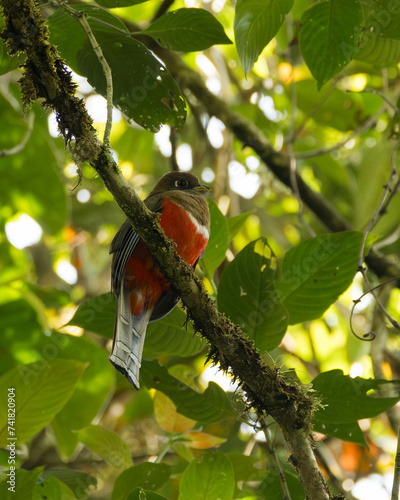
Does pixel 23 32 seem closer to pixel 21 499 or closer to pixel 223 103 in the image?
pixel 21 499

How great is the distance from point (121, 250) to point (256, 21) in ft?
3.84

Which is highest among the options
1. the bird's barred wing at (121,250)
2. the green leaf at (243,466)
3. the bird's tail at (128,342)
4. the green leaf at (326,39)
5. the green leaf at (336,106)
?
the green leaf at (336,106)

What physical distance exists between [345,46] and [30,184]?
6.88ft

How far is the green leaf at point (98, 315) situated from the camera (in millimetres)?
2239

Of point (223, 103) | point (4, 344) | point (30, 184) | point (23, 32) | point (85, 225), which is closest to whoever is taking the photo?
point (23, 32)

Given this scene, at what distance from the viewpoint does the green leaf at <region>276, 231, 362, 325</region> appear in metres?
2.31

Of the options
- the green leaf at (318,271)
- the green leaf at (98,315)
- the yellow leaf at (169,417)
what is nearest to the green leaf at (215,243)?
the green leaf at (318,271)

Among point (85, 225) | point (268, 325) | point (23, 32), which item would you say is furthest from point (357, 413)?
point (85, 225)

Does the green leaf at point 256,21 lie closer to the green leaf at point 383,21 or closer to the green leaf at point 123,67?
the green leaf at point 123,67

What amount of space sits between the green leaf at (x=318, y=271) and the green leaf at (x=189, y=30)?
0.86m

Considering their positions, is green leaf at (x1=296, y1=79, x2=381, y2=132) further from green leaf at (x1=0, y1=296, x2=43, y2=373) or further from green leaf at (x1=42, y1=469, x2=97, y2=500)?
green leaf at (x1=42, y1=469, x2=97, y2=500)

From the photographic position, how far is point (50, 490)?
2076 mm

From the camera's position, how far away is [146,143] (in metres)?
5.32

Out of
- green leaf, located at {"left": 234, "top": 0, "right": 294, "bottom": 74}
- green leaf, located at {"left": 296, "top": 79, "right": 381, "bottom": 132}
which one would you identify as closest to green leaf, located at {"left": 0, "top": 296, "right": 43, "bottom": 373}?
green leaf, located at {"left": 234, "top": 0, "right": 294, "bottom": 74}
